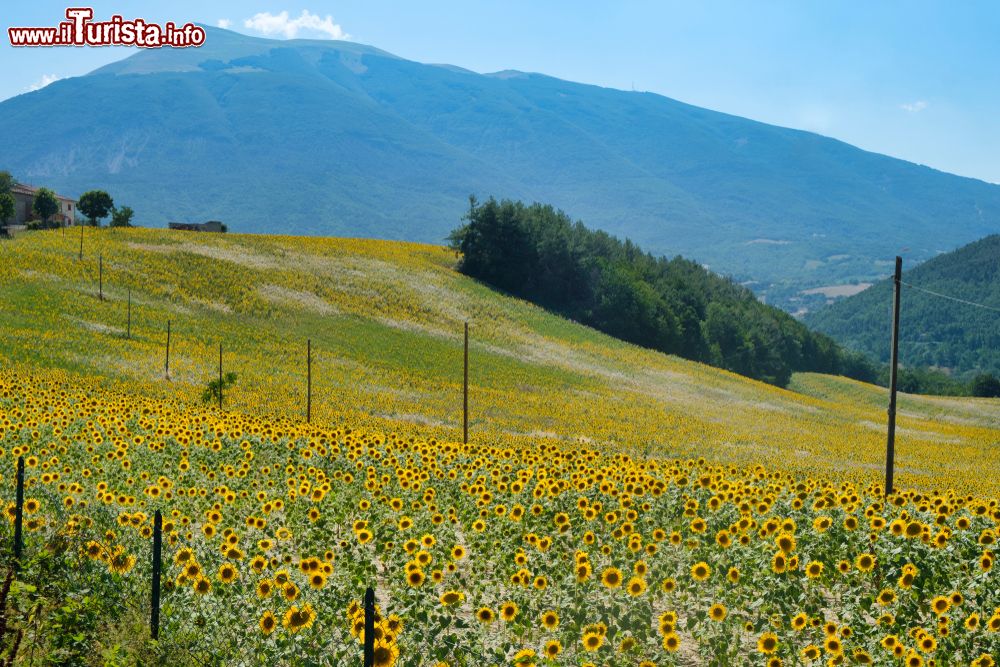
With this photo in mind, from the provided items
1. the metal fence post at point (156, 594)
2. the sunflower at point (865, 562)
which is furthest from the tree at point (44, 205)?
the sunflower at point (865, 562)

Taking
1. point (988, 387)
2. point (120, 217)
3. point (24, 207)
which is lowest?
point (988, 387)

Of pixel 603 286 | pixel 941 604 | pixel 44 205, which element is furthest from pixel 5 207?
pixel 941 604

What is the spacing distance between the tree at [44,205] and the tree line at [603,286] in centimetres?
4210

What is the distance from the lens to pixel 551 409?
5125 cm

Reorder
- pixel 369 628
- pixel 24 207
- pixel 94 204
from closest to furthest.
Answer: pixel 369 628 < pixel 94 204 < pixel 24 207

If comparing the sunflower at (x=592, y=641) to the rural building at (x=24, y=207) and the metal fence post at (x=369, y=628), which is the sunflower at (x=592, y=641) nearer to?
the metal fence post at (x=369, y=628)

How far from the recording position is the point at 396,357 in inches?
2393

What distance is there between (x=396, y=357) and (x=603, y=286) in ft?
142

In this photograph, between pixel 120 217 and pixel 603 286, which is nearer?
pixel 603 286

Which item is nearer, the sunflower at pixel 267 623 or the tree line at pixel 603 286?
the sunflower at pixel 267 623

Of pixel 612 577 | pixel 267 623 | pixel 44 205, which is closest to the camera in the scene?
pixel 267 623

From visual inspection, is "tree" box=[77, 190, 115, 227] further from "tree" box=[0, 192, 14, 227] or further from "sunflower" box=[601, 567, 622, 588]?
"sunflower" box=[601, 567, 622, 588]

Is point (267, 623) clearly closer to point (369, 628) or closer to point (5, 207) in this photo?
point (369, 628)

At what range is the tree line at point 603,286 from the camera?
3861 inches
